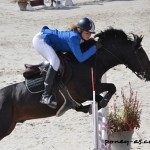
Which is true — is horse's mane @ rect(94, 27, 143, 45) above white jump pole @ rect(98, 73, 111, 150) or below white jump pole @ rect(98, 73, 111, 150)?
above

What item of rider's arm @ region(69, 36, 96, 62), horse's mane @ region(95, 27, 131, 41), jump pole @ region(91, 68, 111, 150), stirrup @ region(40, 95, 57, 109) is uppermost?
horse's mane @ region(95, 27, 131, 41)

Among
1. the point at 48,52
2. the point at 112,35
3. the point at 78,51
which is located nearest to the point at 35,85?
the point at 48,52

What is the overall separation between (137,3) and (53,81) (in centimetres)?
1963

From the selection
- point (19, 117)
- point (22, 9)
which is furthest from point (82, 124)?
point (22, 9)

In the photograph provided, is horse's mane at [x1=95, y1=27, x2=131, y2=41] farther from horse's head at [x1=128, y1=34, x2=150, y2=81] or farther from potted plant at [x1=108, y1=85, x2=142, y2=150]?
potted plant at [x1=108, y1=85, x2=142, y2=150]

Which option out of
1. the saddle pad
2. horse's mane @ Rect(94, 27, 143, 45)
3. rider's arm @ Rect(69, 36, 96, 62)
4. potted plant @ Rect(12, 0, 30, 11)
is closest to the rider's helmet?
rider's arm @ Rect(69, 36, 96, 62)

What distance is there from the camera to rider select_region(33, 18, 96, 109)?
5.53 metres

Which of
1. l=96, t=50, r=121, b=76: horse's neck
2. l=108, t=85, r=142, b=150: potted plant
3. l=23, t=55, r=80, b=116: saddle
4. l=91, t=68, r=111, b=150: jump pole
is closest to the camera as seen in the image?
l=91, t=68, r=111, b=150: jump pole

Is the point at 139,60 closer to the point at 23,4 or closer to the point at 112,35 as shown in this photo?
the point at 112,35

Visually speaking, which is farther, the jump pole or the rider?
the rider

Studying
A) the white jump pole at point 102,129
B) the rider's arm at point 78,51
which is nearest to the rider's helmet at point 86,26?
the rider's arm at point 78,51

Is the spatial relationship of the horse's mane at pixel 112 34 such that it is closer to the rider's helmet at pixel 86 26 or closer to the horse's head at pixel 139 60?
the horse's head at pixel 139 60

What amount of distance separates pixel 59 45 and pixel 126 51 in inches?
34.7

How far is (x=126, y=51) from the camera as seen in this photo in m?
5.92
